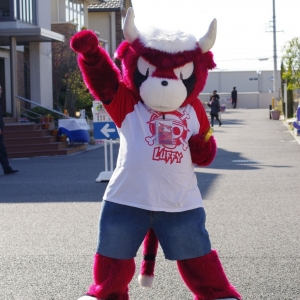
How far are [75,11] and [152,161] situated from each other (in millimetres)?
28672

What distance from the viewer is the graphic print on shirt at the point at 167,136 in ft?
13.4

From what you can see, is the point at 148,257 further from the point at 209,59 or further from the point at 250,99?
the point at 250,99

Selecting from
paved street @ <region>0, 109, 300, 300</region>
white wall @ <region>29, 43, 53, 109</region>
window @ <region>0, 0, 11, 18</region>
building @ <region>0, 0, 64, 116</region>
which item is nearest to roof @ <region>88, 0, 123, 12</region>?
building @ <region>0, 0, 64, 116</region>

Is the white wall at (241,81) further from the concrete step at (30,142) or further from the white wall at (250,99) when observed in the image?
the concrete step at (30,142)

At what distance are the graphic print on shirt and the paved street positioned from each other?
1.33 m

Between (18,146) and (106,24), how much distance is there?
2289cm

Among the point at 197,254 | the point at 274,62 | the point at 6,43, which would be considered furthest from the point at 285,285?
the point at 274,62

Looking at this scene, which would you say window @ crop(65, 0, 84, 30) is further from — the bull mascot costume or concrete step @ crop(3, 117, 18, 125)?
the bull mascot costume

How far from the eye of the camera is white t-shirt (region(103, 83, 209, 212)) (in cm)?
406

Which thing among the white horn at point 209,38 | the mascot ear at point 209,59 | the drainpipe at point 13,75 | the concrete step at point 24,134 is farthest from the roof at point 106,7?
the white horn at point 209,38

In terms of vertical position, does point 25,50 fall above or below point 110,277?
above

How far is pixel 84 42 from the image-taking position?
408 centimetres

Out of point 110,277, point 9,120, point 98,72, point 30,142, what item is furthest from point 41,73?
point 110,277

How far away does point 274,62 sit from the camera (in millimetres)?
54625
